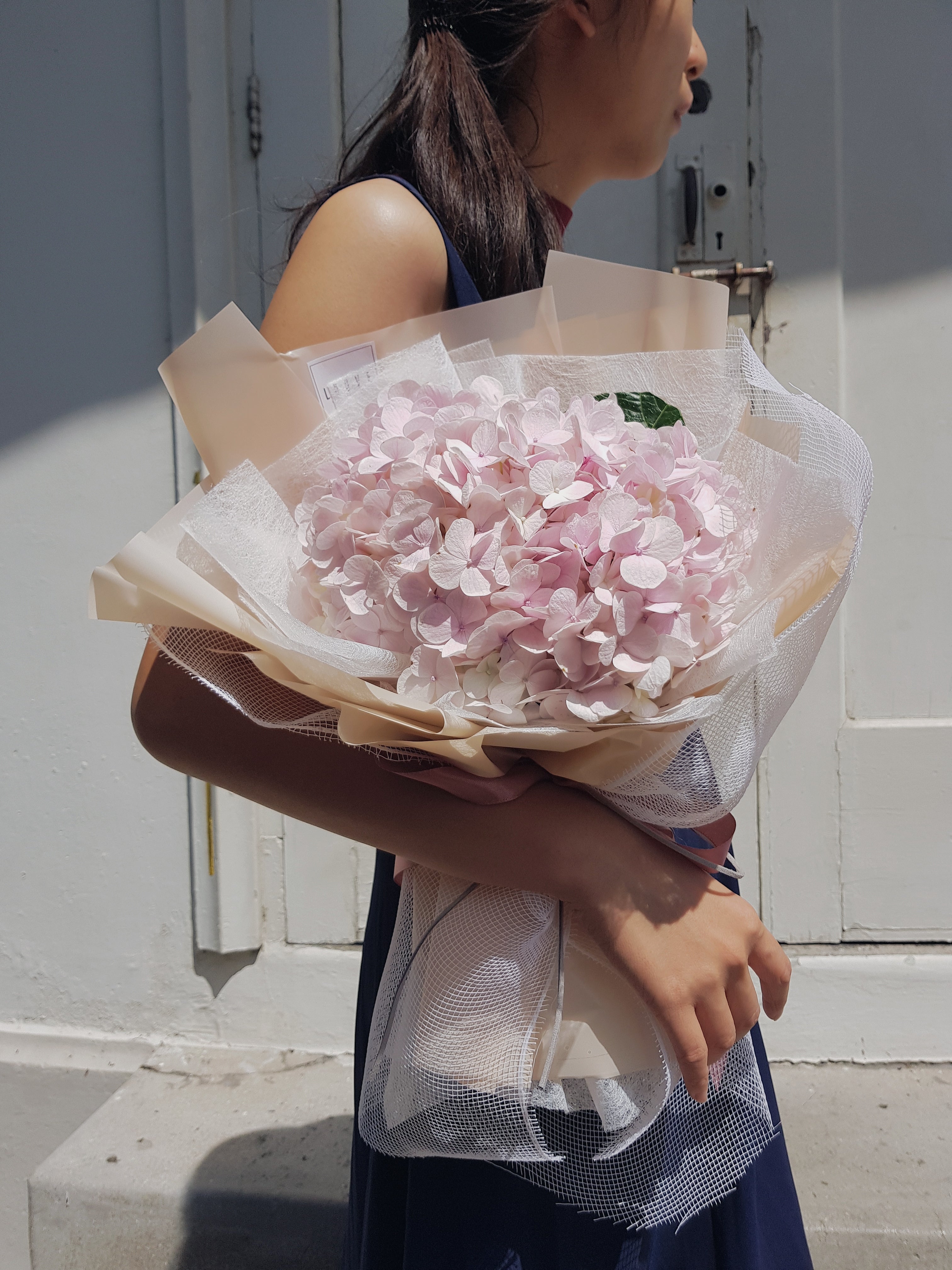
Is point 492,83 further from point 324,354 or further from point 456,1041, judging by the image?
point 456,1041

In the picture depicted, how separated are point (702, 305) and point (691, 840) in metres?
0.51

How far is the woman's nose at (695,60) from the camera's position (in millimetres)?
1061

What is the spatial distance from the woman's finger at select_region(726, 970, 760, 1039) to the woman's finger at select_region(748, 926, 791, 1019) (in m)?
0.01

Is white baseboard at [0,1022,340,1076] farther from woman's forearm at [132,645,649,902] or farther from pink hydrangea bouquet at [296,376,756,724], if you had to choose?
pink hydrangea bouquet at [296,376,756,724]

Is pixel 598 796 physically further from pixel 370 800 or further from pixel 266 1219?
pixel 266 1219

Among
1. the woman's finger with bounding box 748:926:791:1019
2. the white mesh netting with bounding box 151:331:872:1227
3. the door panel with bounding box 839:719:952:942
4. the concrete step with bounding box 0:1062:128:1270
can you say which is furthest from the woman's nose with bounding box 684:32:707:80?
the concrete step with bounding box 0:1062:128:1270

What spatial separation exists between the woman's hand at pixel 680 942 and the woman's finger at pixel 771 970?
0.02m

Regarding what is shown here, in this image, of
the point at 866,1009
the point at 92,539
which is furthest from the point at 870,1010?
the point at 92,539

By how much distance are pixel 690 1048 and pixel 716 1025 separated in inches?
1.5

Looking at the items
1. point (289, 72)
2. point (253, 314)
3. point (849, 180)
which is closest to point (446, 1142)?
point (253, 314)

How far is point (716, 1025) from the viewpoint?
699 mm

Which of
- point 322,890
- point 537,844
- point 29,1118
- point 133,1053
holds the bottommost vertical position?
A: point 29,1118

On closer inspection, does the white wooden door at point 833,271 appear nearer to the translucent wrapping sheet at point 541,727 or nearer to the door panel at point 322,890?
the door panel at point 322,890

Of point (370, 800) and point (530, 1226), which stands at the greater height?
point (370, 800)
